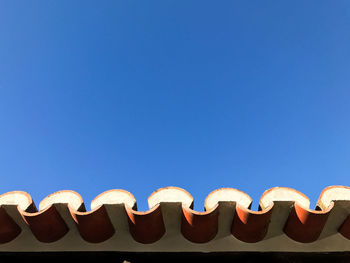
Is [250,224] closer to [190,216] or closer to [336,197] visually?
[190,216]

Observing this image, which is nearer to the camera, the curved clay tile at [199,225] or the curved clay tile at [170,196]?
the curved clay tile at [199,225]

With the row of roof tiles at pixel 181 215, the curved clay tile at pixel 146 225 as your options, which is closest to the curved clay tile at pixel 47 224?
the row of roof tiles at pixel 181 215

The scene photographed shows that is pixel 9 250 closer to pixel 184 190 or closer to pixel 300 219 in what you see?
pixel 184 190

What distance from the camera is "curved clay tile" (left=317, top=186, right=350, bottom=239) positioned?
2.16 metres

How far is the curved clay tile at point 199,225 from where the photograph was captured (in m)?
2.08

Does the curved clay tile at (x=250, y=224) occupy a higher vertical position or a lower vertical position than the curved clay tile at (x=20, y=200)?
lower

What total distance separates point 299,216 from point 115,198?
1.47 m

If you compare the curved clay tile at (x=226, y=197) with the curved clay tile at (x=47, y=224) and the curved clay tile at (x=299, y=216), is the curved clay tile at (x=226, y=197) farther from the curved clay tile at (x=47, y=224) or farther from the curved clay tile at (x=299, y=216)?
the curved clay tile at (x=47, y=224)

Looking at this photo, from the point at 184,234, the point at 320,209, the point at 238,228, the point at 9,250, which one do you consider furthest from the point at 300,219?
the point at 9,250

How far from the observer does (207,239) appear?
2.26 meters

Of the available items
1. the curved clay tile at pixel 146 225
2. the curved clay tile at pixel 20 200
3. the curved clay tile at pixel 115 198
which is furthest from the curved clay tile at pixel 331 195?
the curved clay tile at pixel 20 200

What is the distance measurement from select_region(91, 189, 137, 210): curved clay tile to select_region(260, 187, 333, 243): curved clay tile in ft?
3.47

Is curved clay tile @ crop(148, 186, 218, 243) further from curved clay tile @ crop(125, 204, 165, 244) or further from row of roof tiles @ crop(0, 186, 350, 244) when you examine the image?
curved clay tile @ crop(125, 204, 165, 244)
